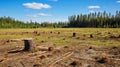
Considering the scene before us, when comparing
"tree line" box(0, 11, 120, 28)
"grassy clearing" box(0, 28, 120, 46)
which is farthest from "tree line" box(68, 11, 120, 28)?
"grassy clearing" box(0, 28, 120, 46)

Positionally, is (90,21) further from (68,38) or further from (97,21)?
→ (68,38)

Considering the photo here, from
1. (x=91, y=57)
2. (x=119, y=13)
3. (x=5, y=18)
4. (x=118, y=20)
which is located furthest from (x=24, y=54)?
(x=5, y=18)

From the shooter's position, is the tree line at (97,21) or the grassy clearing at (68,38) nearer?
the grassy clearing at (68,38)

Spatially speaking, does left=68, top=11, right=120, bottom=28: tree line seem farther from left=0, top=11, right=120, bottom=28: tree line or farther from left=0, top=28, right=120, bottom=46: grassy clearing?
left=0, top=28, right=120, bottom=46: grassy clearing

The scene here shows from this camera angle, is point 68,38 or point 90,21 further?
point 90,21

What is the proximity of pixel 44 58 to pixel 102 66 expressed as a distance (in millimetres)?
4609

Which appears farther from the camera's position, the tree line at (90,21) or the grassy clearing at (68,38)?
the tree line at (90,21)

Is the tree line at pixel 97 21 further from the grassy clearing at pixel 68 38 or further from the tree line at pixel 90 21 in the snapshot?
the grassy clearing at pixel 68 38

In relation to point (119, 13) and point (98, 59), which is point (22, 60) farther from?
point (119, 13)

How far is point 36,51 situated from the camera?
1850 cm

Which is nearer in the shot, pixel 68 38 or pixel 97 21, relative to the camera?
pixel 68 38

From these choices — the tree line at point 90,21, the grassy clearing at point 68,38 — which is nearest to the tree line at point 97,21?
the tree line at point 90,21

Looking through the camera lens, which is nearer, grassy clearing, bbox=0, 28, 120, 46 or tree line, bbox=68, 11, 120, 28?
grassy clearing, bbox=0, 28, 120, 46

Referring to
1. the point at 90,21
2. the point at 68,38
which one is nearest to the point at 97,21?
the point at 90,21
